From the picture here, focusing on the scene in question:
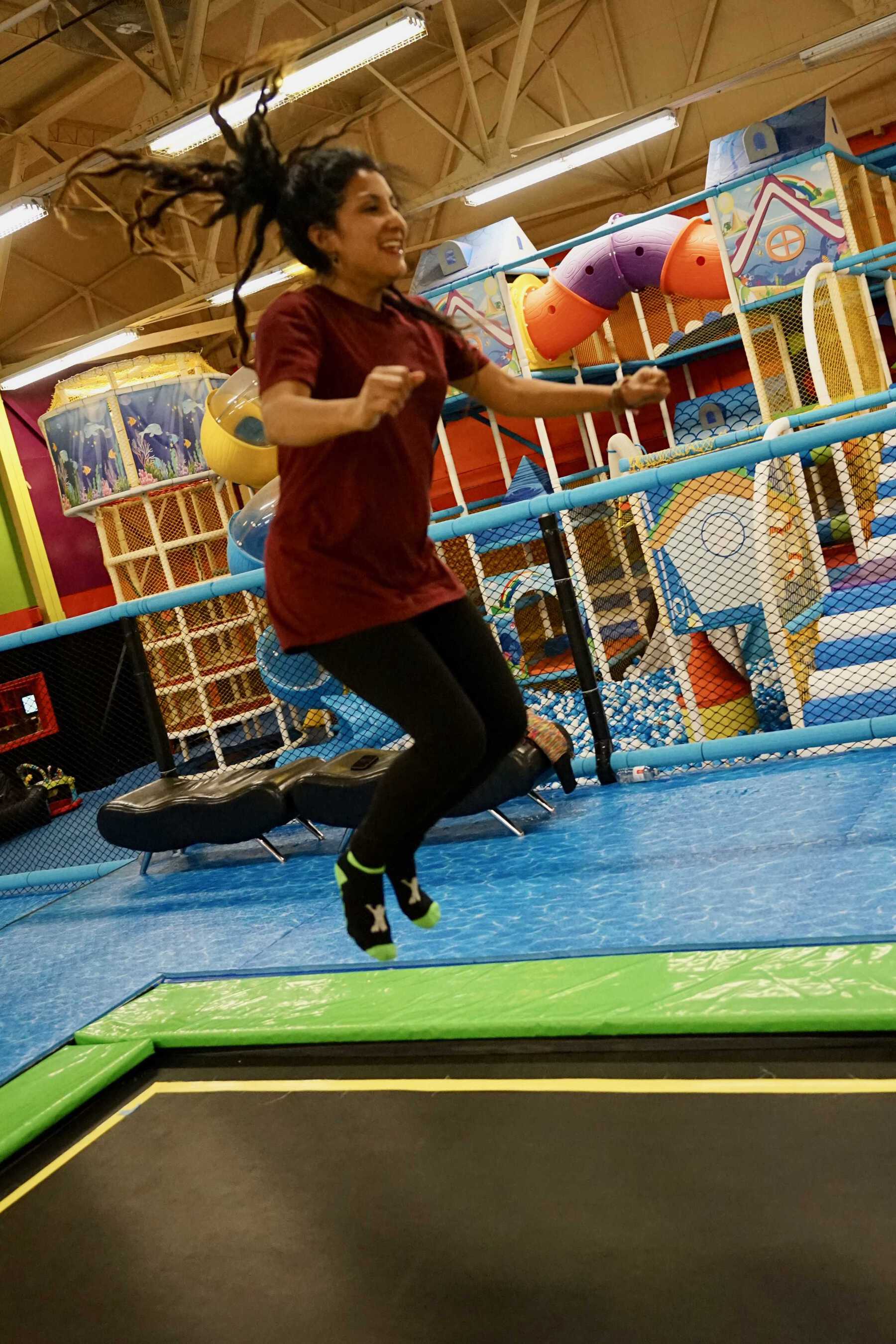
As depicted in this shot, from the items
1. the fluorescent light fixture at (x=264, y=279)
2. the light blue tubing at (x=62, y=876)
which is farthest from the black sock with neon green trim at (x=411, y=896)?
the fluorescent light fixture at (x=264, y=279)

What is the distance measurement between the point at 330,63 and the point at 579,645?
14.2 feet

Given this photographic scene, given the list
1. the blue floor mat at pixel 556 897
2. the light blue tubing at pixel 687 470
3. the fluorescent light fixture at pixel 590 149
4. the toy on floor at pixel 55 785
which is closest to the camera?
the blue floor mat at pixel 556 897

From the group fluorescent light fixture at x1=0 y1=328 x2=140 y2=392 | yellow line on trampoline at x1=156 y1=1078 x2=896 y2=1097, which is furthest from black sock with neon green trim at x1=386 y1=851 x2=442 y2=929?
fluorescent light fixture at x1=0 y1=328 x2=140 y2=392

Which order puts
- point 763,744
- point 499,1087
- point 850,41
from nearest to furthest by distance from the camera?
point 499,1087 < point 763,744 < point 850,41

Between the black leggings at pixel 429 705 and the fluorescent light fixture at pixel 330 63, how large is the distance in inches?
205

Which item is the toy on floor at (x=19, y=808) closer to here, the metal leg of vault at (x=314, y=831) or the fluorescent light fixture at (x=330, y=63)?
the metal leg of vault at (x=314, y=831)

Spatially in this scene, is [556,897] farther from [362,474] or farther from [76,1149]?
[362,474]

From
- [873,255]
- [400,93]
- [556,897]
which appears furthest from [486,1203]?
[400,93]

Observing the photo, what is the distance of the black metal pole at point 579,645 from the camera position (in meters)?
4.08

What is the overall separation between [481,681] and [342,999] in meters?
1.10

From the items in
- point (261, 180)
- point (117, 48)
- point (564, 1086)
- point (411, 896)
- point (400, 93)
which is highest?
point (400, 93)

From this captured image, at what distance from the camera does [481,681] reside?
193cm

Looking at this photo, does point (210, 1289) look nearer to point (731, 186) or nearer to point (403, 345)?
point (403, 345)

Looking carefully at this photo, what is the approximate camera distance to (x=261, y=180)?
180 centimetres
